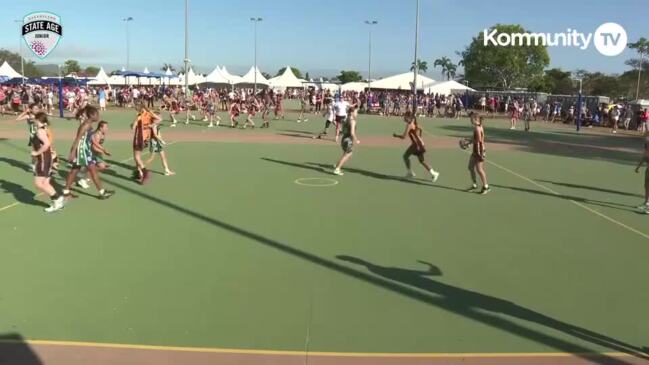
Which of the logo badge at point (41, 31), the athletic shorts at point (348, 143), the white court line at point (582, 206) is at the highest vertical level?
the logo badge at point (41, 31)

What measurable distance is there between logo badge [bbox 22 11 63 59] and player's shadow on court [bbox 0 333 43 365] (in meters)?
19.0

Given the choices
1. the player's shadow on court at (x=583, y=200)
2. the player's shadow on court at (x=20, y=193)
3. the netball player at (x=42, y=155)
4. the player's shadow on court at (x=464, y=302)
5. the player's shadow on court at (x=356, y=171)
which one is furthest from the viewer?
the player's shadow on court at (x=356, y=171)

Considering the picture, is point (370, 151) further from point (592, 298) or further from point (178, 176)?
point (592, 298)

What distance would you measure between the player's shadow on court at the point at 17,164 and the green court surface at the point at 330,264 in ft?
1.10

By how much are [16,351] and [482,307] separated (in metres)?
4.15

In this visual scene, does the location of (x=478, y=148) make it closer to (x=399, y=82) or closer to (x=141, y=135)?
(x=141, y=135)

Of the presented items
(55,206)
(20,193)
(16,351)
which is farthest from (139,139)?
(16,351)

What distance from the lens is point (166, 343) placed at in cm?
495

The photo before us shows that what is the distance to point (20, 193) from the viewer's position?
11.2 m

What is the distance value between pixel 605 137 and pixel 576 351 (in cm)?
2768

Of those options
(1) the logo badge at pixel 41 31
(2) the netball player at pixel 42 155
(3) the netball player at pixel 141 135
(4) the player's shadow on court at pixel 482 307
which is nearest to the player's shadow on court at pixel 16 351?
(4) the player's shadow on court at pixel 482 307

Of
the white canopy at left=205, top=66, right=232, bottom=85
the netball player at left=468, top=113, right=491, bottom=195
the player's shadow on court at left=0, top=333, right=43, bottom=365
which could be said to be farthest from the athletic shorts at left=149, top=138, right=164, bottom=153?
the white canopy at left=205, top=66, right=232, bottom=85

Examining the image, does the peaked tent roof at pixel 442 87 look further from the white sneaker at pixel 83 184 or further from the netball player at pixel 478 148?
the white sneaker at pixel 83 184

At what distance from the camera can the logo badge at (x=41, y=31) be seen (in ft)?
70.6
